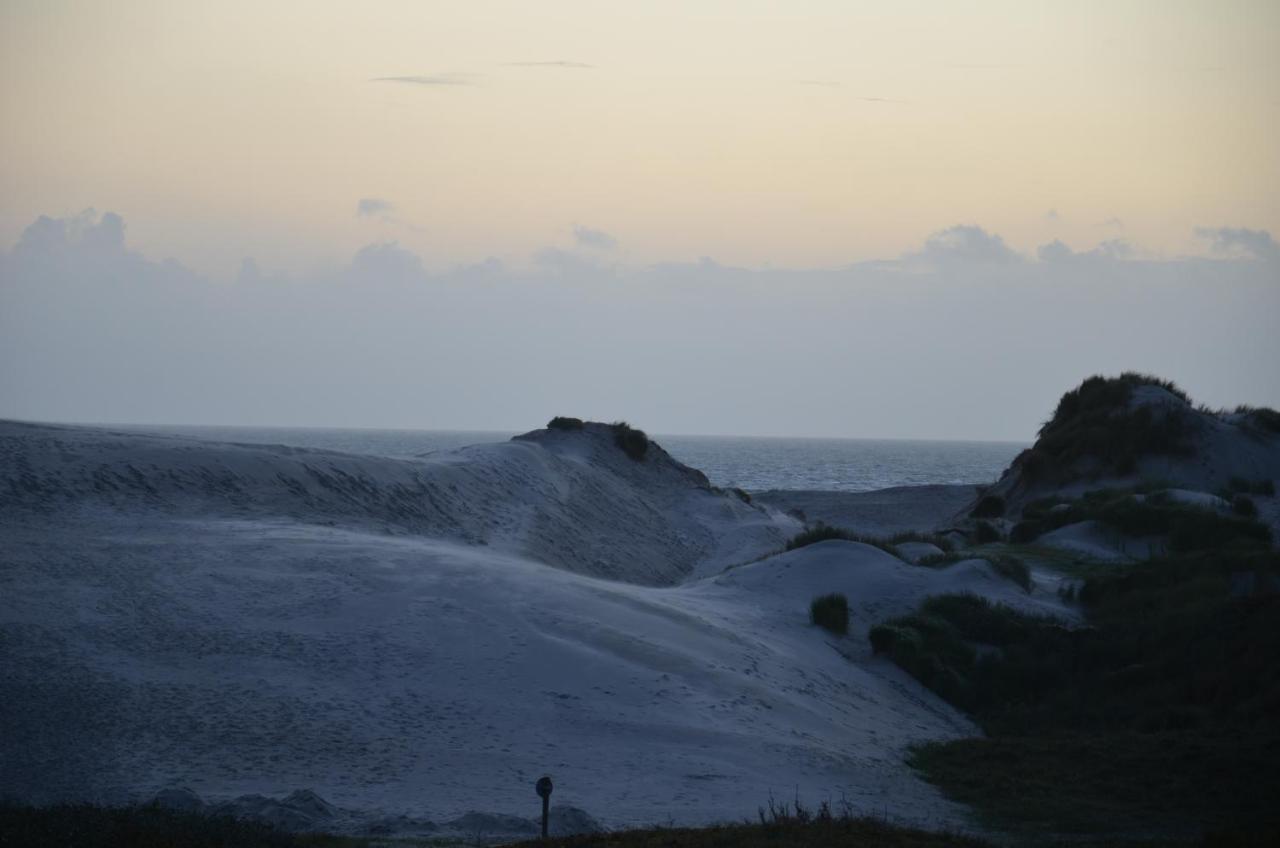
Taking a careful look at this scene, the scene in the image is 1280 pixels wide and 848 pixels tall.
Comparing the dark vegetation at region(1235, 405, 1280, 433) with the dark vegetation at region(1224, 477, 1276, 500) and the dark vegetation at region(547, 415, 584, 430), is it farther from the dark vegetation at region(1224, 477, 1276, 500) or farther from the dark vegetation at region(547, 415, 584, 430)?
the dark vegetation at region(547, 415, 584, 430)

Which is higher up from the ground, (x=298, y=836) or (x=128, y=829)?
(x=128, y=829)

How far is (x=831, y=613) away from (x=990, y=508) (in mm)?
23338

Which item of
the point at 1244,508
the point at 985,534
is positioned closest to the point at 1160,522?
the point at 1244,508

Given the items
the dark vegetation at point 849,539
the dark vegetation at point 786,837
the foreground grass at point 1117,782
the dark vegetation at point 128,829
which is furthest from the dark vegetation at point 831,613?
the dark vegetation at point 128,829

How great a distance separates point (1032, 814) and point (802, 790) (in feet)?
7.23

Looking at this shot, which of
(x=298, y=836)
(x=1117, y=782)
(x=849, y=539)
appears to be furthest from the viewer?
(x=849, y=539)

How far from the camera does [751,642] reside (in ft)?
60.1

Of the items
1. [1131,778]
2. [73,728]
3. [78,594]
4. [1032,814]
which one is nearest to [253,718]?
[73,728]

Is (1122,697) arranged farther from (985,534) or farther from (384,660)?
(985,534)

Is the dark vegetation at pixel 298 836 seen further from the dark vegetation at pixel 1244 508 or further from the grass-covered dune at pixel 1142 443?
the grass-covered dune at pixel 1142 443

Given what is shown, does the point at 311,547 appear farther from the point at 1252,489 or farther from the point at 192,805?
the point at 1252,489

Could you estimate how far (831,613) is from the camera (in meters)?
20.8

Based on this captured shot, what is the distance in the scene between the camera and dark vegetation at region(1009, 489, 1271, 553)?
26969 mm

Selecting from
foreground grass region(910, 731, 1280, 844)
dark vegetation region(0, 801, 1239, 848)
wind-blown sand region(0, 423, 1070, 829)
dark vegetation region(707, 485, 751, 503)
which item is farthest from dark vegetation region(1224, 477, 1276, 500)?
dark vegetation region(0, 801, 1239, 848)
